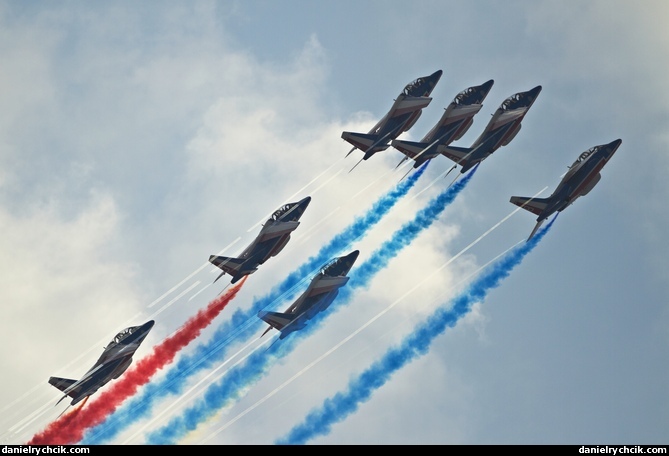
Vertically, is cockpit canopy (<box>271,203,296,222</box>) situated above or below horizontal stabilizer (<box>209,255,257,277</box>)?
above

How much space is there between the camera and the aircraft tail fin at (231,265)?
149m

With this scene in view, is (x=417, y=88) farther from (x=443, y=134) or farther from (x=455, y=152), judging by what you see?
(x=455, y=152)

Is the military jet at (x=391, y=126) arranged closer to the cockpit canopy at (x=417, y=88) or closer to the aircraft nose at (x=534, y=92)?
the cockpit canopy at (x=417, y=88)

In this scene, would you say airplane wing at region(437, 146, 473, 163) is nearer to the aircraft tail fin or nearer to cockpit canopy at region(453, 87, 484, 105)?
cockpit canopy at region(453, 87, 484, 105)

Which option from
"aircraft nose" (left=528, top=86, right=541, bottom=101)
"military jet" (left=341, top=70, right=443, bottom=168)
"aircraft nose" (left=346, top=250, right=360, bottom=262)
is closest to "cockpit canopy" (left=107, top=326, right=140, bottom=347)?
"aircraft nose" (left=346, top=250, right=360, bottom=262)

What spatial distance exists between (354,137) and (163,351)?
34.1 meters

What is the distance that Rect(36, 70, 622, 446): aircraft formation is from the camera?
14700cm

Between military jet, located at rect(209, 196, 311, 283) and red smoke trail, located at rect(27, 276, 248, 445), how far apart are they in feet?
7.02

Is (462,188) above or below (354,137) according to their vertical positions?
below

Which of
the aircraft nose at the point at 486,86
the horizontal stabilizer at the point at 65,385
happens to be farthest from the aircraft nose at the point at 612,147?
the horizontal stabilizer at the point at 65,385

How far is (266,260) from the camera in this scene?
493 feet

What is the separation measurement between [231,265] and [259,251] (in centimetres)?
371
